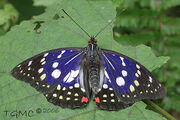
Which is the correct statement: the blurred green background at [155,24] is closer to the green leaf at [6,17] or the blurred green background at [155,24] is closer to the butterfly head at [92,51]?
the green leaf at [6,17]

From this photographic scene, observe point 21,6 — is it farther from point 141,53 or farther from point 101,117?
point 101,117

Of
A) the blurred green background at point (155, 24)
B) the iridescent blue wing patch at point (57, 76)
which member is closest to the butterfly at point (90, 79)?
the iridescent blue wing patch at point (57, 76)

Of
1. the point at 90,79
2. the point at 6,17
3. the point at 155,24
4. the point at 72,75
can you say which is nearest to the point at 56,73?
the point at 72,75

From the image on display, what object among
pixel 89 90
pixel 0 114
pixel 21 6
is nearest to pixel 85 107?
pixel 89 90

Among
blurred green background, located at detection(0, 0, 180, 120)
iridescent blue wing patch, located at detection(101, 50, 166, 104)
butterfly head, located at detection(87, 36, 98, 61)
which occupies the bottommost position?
iridescent blue wing patch, located at detection(101, 50, 166, 104)

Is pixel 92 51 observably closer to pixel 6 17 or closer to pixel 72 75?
pixel 72 75

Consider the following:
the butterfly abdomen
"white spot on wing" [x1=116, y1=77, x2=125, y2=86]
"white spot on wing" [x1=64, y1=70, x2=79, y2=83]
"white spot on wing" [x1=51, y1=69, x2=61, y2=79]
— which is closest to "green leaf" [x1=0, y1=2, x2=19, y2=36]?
"white spot on wing" [x1=51, y1=69, x2=61, y2=79]

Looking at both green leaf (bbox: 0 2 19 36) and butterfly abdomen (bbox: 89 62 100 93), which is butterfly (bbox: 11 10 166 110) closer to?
butterfly abdomen (bbox: 89 62 100 93)
